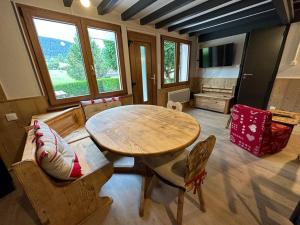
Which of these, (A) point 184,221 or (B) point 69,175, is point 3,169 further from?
(A) point 184,221

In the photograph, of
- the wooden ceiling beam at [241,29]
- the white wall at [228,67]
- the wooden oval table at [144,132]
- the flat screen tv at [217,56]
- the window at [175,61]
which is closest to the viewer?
the wooden oval table at [144,132]

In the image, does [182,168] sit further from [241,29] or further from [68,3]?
[241,29]

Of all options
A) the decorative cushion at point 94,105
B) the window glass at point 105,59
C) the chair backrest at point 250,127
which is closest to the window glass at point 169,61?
the window glass at point 105,59

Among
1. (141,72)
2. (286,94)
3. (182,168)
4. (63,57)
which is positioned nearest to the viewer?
(182,168)

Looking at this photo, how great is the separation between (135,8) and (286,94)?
12.0 ft

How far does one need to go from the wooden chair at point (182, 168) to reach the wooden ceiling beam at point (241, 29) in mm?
3598

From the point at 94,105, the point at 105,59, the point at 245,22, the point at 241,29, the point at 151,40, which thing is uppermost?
the point at 245,22

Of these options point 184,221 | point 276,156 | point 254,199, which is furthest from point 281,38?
point 184,221

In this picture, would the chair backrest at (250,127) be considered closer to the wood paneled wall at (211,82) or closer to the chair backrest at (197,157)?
A: the chair backrest at (197,157)

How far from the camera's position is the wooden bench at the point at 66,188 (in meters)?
0.82

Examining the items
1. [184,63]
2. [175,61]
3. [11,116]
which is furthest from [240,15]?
[11,116]

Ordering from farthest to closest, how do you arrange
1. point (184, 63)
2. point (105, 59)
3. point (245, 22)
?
point (184, 63) → point (245, 22) → point (105, 59)

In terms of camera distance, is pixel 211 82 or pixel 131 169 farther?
pixel 211 82

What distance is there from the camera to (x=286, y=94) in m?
2.88
